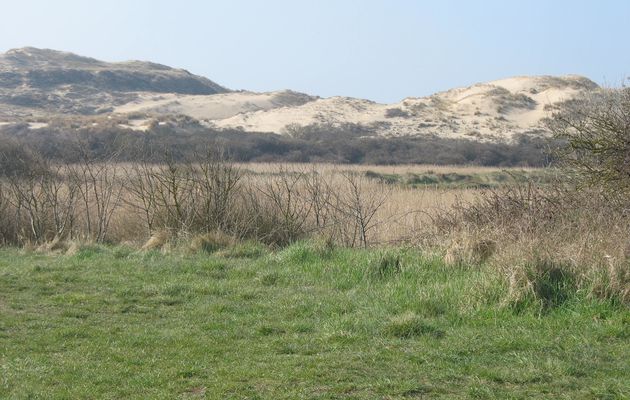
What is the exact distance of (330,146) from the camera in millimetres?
58344

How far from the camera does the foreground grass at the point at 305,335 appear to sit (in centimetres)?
665

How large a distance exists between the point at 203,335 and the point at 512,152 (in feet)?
165

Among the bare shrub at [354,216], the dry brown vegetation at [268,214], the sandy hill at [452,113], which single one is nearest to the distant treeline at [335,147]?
the sandy hill at [452,113]

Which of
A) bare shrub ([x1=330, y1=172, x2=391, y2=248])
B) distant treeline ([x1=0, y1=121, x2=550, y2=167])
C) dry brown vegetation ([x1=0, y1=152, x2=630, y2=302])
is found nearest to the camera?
dry brown vegetation ([x1=0, y1=152, x2=630, y2=302])

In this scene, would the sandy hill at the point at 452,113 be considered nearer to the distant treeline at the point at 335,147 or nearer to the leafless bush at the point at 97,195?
the distant treeline at the point at 335,147

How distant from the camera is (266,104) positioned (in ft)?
339

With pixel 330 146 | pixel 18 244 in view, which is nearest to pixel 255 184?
pixel 18 244

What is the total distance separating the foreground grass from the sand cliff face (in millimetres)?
47719

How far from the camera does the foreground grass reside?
665cm

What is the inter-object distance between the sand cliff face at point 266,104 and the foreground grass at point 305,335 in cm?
4772

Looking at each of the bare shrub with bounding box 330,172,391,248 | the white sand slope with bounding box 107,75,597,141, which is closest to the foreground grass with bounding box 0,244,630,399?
the bare shrub with bounding box 330,172,391,248

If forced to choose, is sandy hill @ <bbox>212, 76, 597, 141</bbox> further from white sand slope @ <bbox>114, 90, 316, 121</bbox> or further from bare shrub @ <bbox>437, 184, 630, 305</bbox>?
bare shrub @ <bbox>437, 184, 630, 305</bbox>

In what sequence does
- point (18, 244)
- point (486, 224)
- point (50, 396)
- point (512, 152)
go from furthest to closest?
1. point (512, 152)
2. point (18, 244)
3. point (486, 224)
4. point (50, 396)

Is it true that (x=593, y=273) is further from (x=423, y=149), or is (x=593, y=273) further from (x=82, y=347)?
(x=423, y=149)
